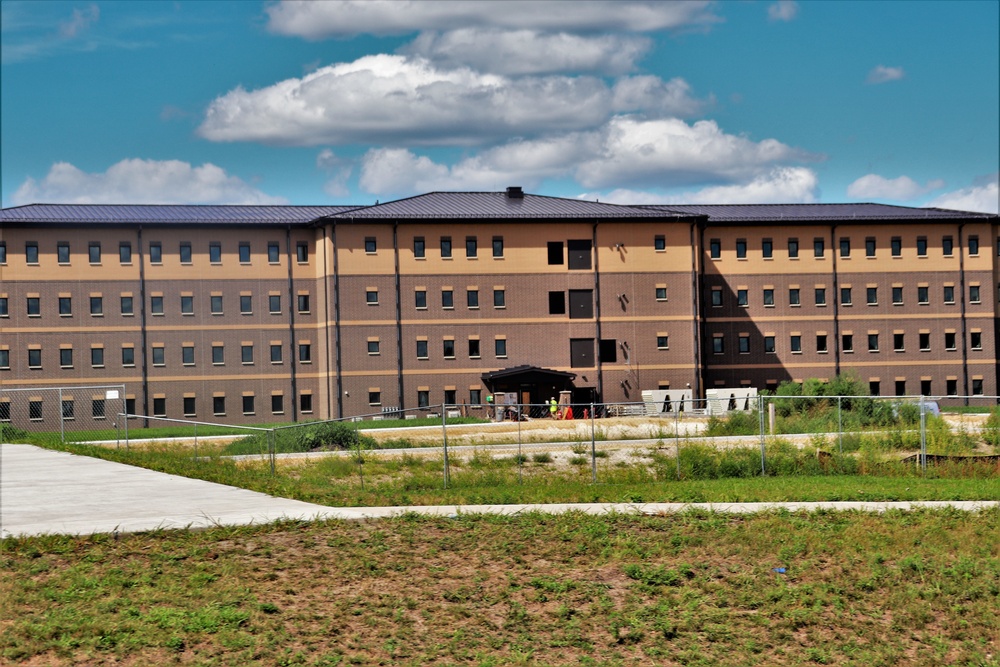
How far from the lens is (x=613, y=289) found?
225 ft

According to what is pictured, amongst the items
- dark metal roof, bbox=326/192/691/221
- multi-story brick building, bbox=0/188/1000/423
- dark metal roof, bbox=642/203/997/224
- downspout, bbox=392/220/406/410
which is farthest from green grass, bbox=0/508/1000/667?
dark metal roof, bbox=642/203/997/224

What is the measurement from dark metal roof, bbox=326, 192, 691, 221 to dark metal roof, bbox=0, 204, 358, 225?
14.6 ft

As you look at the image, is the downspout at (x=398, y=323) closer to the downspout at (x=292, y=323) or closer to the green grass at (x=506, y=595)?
the downspout at (x=292, y=323)

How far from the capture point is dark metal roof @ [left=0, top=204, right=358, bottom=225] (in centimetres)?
6462

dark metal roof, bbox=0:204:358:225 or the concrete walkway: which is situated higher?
dark metal roof, bbox=0:204:358:225

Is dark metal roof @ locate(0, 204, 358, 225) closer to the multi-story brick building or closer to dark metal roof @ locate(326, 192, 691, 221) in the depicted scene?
the multi-story brick building

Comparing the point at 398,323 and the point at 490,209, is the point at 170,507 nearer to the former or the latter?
the point at 398,323

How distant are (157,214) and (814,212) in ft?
142

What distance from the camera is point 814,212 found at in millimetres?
77500

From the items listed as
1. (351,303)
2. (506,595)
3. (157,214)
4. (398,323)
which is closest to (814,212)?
(398,323)

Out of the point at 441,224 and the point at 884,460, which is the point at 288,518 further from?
the point at 441,224

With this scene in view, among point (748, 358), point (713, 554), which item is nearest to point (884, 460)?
point (713, 554)

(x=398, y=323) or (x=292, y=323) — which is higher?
(x=292, y=323)

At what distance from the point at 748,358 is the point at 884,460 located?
4949cm
